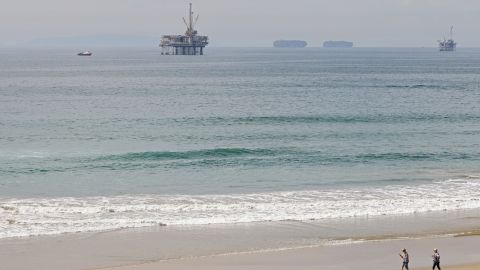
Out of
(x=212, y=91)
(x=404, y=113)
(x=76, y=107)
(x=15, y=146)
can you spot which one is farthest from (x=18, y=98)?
(x=404, y=113)

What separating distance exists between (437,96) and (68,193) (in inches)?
2439

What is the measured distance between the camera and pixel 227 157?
49500mm

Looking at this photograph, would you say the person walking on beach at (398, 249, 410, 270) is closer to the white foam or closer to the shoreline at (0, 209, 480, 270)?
the shoreline at (0, 209, 480, 270)

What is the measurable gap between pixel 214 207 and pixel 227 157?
46.8 feet

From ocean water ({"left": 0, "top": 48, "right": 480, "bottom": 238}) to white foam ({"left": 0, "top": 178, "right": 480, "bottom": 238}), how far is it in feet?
0.30

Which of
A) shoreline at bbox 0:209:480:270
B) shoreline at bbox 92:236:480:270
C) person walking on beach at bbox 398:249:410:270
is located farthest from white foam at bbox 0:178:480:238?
person walking on beach at bbox 398:249:410:270

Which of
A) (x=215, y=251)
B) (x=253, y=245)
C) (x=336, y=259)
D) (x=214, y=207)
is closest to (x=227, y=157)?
(x=214, y=207)

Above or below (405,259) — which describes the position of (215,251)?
below

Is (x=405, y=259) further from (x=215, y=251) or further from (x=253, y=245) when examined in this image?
(x=215, y=251)

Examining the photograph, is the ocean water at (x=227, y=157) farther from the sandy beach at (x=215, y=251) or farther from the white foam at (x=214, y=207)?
the sandy beach at (x=215, y=251)

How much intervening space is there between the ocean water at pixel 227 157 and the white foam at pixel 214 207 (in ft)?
0.30

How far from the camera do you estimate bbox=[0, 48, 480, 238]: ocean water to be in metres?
35.1

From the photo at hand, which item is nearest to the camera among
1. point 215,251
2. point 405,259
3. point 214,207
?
point 405,259

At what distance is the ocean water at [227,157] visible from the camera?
35094 millimetres
